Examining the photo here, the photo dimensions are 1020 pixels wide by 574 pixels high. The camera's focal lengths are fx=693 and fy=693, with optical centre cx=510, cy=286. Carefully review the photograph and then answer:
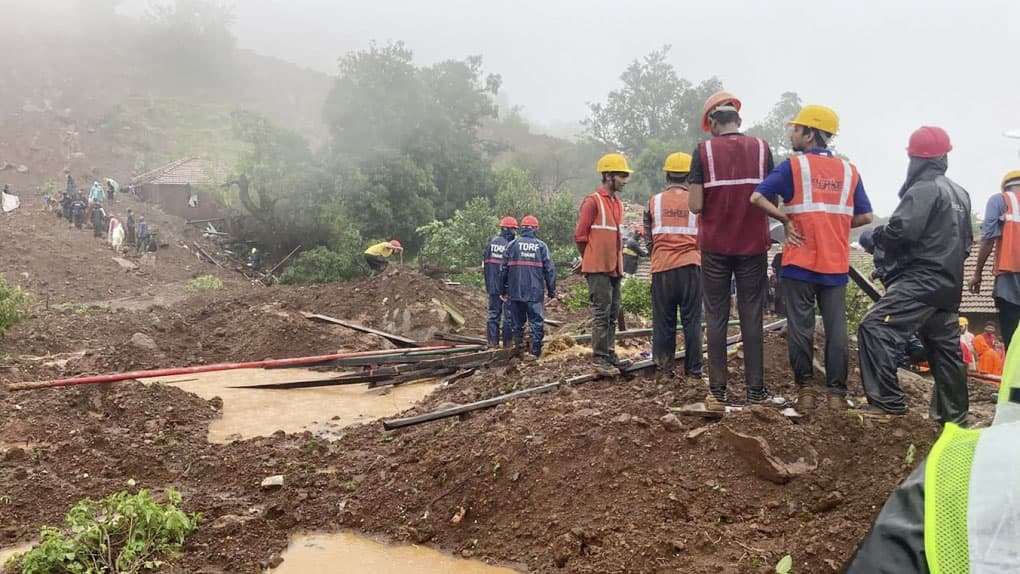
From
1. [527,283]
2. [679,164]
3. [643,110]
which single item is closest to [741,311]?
[679,164]

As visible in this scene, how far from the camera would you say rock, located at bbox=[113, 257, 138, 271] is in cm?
2363

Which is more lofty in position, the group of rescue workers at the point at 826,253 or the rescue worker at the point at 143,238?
the group of rescue workers at the point at 826,253

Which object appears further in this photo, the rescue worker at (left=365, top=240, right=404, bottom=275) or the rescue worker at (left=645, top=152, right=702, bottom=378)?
the rescue worker at (left=365, top=240, right=404, bottom=275)

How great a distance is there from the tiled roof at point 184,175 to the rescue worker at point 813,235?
35.2m

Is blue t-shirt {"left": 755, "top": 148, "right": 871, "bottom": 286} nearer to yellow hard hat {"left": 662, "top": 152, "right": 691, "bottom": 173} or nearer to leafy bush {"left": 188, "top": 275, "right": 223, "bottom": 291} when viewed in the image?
yellow hard hat {"left": 662, "top": 152, "right": 691, "bottom": 173}

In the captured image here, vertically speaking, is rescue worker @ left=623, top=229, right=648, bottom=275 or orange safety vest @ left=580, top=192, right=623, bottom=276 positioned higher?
orange safety vest @ left=580, top=192, right=623, bottom=276

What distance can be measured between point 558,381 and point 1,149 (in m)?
51.0

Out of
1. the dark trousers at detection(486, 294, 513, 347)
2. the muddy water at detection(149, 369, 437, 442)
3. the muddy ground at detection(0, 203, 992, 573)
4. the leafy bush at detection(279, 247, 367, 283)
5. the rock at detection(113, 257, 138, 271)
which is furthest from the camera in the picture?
the rock at detection(113, 257, 138, 271)

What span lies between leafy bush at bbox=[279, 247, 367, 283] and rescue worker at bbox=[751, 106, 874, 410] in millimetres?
19942

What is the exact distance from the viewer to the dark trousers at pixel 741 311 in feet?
14.8

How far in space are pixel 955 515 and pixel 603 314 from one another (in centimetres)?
538

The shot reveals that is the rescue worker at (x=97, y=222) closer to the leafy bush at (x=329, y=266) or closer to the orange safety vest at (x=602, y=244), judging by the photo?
the leafy bush at (x=329, y=266)

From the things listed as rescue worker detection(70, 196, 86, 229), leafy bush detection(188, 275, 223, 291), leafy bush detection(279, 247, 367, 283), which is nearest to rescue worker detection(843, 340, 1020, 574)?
leafy bush detection(279, 247, 367, 283)

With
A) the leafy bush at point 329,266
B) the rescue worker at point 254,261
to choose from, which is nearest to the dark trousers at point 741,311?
the leafy bush at point 329,266
